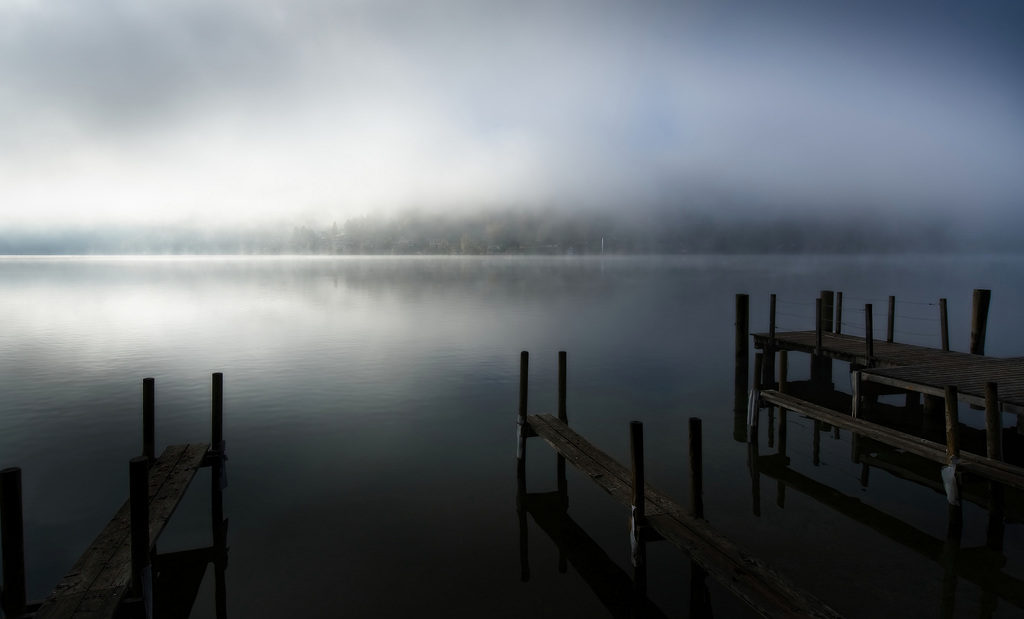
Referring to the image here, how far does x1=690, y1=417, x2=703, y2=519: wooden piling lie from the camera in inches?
381

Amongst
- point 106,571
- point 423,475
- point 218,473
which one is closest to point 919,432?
point 423,475

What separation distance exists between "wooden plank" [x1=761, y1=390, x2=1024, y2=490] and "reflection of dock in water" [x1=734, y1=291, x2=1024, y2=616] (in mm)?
25

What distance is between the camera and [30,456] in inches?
661

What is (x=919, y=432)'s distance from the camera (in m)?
19.1

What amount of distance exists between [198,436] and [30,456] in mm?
4353

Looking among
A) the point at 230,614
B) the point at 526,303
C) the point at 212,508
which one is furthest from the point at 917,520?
the point at 526,303

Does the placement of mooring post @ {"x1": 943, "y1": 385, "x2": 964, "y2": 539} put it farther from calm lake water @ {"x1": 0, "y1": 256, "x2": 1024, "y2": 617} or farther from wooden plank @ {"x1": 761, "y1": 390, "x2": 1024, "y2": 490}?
calm lake water @ {"x1": 0, "y1": 256, "x2": 1024, "y2": 617}

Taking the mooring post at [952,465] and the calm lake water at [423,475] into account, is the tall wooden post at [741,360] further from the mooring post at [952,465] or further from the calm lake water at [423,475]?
the mooring post at [952,465]

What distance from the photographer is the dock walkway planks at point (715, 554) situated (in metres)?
7.10

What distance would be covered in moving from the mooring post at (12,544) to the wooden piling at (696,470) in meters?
9.54

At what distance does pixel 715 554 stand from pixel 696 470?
174 cm

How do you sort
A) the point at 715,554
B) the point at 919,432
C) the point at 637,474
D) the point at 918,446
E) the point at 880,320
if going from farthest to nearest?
the point at 880,320, the point at 919,432, the point at 918,446, the point at 637,474, the point at 715,554

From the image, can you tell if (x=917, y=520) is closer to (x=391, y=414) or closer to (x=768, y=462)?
(x=768, y=462)

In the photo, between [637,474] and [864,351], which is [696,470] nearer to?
[637,474]
